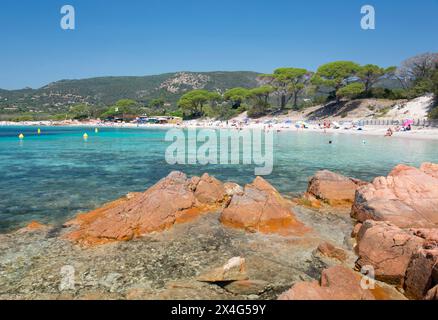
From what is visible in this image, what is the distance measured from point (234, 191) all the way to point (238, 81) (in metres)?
179

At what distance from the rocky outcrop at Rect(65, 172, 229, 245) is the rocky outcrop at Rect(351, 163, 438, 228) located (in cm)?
482

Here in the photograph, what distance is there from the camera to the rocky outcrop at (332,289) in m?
5.15

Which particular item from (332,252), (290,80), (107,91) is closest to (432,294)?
(332,252)

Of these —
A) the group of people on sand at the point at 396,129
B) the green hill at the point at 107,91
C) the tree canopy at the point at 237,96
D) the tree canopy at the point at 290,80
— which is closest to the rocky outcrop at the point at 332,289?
the group of people on sand at the point at 396,129

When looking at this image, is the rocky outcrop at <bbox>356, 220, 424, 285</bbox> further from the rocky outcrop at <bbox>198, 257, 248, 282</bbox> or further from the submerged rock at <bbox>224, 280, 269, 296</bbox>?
the rocky outcrop at <bbox>198, 257, 248, 282</bbox>

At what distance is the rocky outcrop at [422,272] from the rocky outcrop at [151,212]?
618 centimetres

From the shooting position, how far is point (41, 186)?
1652cm

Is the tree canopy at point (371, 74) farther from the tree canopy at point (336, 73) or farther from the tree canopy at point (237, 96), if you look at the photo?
the tree canopy at point (237, 96)

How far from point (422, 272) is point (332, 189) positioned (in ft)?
23.6

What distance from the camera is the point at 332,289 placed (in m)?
5.37

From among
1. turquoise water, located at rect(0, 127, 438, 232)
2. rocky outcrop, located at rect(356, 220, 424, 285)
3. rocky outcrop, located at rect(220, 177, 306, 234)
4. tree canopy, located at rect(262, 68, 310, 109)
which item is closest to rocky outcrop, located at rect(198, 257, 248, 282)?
rocky outcrop, located at rect(356, 220, 424, 285)

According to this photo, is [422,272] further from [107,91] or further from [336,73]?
[107,91]
